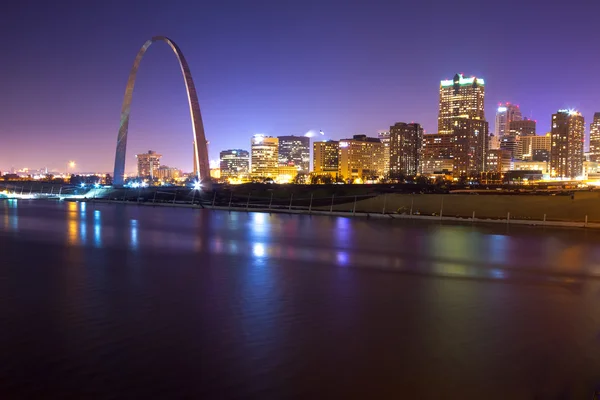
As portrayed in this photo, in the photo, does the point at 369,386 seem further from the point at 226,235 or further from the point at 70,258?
the point at 226,235

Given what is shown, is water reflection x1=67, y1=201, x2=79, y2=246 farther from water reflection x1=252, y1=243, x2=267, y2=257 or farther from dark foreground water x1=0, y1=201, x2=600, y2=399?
water reflection x1=252, y1=243, x2=267, y2=257

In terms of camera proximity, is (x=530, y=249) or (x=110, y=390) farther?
(x=530, y=249)

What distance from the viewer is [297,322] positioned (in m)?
9.22

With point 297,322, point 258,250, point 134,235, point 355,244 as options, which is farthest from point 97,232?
point 297,322

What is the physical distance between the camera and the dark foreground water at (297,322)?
6.55 metres

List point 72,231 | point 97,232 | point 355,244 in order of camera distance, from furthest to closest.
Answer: point 72,231 → point 97,232 → point 355,244

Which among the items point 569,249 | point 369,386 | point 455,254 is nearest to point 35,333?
point 369,386

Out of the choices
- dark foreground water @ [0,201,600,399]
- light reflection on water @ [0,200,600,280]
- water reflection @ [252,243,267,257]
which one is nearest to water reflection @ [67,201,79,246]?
light reflection on water @ [0,200,600,280]

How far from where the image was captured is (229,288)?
39.3ft

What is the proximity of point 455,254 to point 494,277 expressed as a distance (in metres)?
3.92

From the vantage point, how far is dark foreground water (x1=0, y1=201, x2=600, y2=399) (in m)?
6.55

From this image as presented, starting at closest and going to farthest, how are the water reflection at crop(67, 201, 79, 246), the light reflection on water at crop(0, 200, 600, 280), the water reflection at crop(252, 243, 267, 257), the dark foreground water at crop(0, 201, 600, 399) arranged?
the dark foreground water at crop(0, 201, 600, 399)
the light reflection on water at crop(0, 200, 600, 280)
the water reflection at crop(252, 243, 267, 257)
the water reflection at crop(67, 201, 79, 246)

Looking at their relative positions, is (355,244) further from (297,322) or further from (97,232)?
(97,232)

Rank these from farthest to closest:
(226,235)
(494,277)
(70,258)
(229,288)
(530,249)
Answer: (226,235)
(530,249)
(70,258)
(494,277)
(229,288)
